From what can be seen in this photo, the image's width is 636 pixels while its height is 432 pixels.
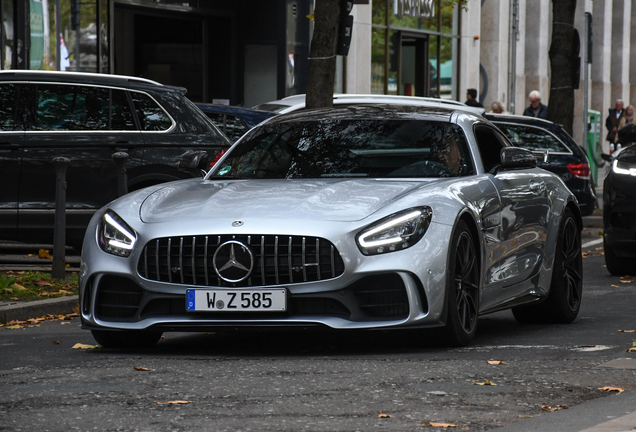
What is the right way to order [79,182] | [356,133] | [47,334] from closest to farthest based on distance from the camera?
[356,133]
[47,334]
[79,182]

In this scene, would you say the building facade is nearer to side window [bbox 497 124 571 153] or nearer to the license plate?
side window [bbox 497 124 571 153]

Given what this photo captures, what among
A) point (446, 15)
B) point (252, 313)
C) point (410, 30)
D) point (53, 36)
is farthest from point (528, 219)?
point (446, 15)

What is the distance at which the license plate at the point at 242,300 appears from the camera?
21.7ft

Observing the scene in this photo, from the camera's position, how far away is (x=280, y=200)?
22.9 feet

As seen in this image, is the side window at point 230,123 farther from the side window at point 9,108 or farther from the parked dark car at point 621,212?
the parked dark car at point 621,212

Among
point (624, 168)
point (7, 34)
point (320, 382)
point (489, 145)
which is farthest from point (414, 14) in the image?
point (320, 382)

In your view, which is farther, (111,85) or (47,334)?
(111,85)

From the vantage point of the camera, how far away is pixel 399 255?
6.65 meters

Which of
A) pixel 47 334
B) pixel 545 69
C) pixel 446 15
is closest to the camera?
pixel 47 334

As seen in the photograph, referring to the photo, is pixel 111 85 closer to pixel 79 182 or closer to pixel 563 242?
pixel 79 182

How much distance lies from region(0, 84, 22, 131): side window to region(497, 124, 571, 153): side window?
7.68m

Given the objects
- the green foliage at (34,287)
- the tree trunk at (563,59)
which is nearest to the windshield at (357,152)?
the green foliage at (34,287)

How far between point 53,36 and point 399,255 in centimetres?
1492

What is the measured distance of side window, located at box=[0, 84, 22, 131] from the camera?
38.4ft
